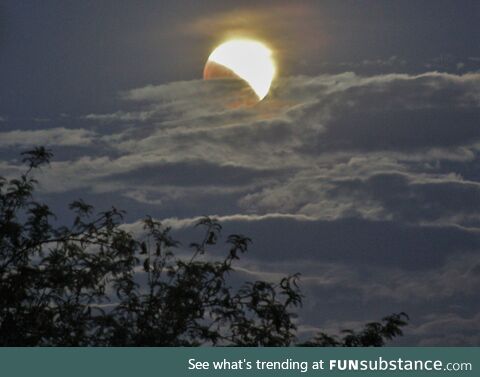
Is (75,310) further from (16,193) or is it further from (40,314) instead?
(16,193)

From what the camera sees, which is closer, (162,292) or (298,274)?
(298,274)

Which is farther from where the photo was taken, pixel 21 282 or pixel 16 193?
pixel 16 193

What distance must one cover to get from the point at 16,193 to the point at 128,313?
12.9 feet

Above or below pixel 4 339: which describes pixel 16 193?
above

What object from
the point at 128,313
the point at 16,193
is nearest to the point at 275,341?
the point at 128,313

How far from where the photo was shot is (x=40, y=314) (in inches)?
877

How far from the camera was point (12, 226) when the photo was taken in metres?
22.7

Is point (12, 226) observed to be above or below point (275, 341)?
above
